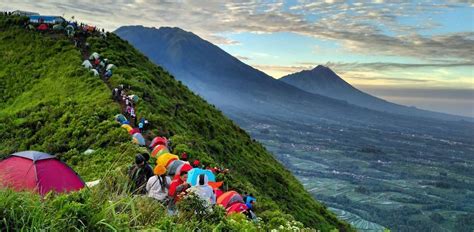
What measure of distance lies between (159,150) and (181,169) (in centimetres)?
311

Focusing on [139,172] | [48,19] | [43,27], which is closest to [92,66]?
[43,27]

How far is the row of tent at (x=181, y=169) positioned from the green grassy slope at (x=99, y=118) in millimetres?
905

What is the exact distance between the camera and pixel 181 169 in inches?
727

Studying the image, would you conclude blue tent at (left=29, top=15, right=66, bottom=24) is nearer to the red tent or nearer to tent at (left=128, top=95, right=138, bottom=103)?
the red tent

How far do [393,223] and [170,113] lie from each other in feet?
505

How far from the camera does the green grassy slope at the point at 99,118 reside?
23188mm

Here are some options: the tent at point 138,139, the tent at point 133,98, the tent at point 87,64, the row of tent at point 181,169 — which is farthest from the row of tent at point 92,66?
the tent at point 138,139

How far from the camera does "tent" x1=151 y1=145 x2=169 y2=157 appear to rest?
2073cm

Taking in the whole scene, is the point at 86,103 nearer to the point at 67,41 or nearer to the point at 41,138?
the point at 41,138

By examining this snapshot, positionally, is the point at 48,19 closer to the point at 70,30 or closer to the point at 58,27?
the point at 58,27

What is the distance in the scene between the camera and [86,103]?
29.3 meters

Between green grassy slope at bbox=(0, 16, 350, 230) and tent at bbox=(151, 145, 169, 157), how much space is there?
1287 millimetres

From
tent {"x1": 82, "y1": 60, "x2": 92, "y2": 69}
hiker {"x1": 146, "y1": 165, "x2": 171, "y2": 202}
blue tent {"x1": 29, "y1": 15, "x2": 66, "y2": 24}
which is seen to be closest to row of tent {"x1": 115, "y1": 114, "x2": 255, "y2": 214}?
hiker {"x1": 146, "y1": 165, "x2": 171, "y2": 202}

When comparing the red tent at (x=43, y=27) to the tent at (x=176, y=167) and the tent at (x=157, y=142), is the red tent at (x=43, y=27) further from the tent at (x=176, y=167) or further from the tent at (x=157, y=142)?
the tent at (x=176, y=167)
